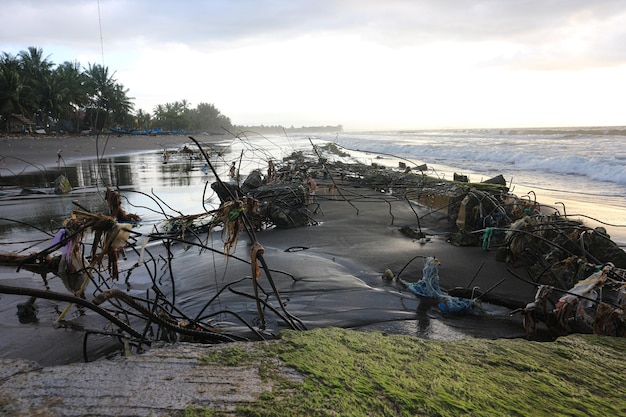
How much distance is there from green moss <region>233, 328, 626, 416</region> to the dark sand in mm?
733

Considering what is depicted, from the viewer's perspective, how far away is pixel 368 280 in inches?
142

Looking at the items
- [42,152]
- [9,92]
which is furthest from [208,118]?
[42,152]

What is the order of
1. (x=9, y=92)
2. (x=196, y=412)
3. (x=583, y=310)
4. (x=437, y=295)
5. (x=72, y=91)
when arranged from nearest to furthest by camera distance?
(x=196, y=412) < (x=583, y=310) < (x=437, y=295) < (x=9, y=92) < (x=72, y=91)

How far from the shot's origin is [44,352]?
2.21m

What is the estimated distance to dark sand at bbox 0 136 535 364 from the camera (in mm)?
2549

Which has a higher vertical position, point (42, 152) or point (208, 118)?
point (208, 118)

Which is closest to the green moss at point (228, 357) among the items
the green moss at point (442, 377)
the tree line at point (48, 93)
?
the green moss at point (442, 377)

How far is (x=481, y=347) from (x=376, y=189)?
7.76 metres

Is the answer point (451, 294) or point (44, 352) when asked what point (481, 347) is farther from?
point (44, 352)

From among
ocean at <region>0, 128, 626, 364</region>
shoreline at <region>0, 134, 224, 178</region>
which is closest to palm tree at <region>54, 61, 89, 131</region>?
shoreline at <region>0, 134, 224, 178</region>

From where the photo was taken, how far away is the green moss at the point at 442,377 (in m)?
1.31

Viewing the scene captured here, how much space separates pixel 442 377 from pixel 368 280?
2.07m

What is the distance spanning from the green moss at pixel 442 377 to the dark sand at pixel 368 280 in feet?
2.40

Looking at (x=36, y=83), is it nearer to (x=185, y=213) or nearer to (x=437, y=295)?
(x=185, y=213)
